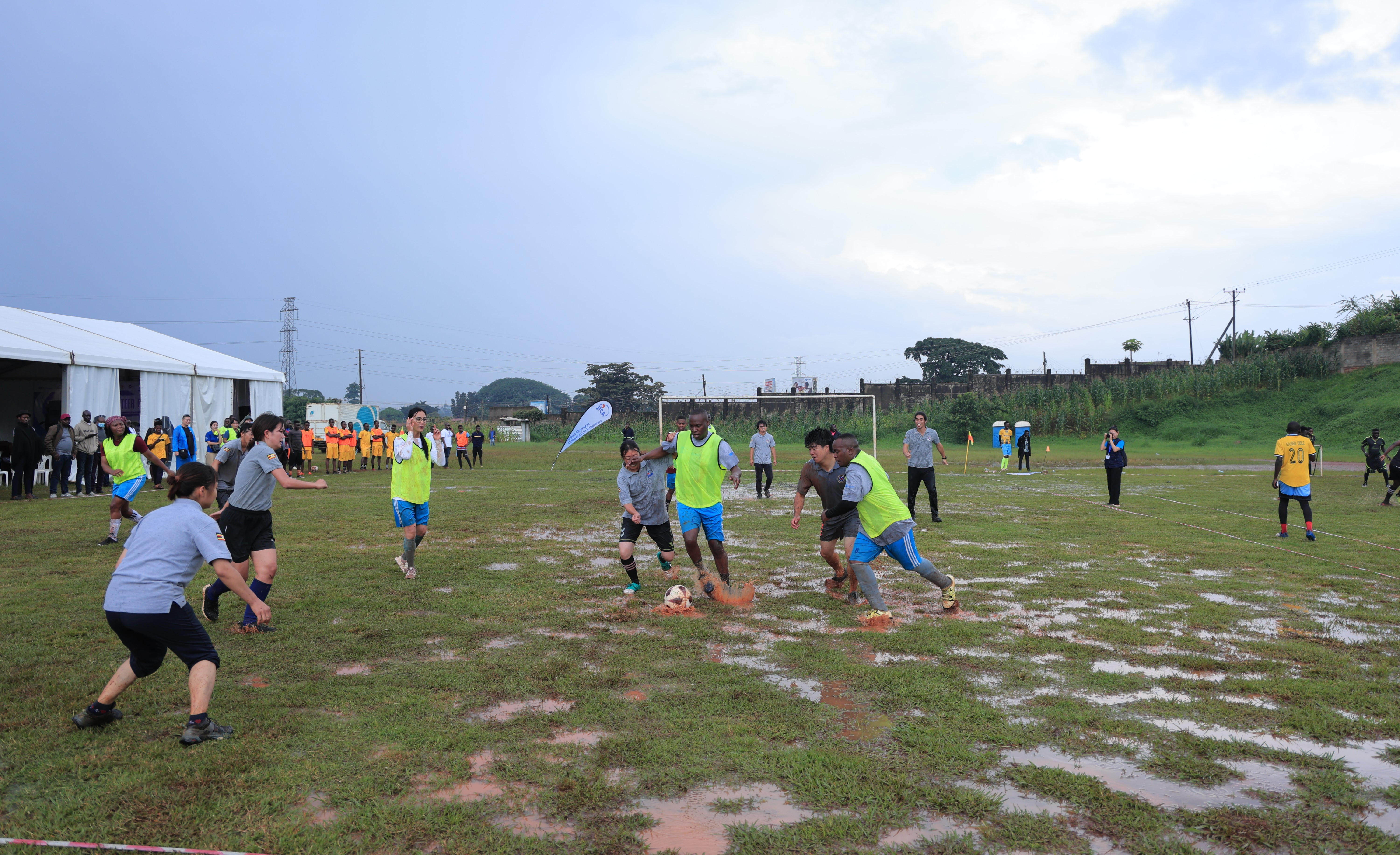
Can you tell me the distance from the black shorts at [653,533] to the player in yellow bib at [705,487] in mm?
327

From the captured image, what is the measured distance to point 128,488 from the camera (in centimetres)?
1145

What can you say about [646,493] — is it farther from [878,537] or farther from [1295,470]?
[1295,470]

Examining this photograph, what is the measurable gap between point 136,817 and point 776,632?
458cm

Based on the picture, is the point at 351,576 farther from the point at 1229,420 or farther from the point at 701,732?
the point at 1229,420

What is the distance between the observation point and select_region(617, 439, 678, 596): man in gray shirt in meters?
8.28

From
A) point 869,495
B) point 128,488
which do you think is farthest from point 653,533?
point 128,488

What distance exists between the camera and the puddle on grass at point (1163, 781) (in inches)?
148

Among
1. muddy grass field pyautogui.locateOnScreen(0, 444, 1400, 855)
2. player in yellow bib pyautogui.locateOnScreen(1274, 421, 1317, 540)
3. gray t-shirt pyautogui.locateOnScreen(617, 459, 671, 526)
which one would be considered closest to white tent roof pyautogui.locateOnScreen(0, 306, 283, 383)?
muddy grass field pyautogui.locateOnScreen(0, 444, 1400, 855)

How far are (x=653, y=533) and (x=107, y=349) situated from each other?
20.7 meters

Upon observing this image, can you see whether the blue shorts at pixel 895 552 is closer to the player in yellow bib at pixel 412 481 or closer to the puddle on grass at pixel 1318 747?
the puddle on grass at pixel 1318 747

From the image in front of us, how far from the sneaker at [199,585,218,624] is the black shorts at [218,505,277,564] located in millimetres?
352

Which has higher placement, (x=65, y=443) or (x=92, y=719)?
(x=65, y=443)

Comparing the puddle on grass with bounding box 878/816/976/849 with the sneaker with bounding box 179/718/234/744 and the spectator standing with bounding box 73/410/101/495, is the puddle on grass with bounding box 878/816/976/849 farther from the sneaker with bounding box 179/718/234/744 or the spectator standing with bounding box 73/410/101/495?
the spectator standing with bounding box 73/410/101/495

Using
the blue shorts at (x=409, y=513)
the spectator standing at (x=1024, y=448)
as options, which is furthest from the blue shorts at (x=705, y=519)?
the spectator standing at (x=1024, y=448)
